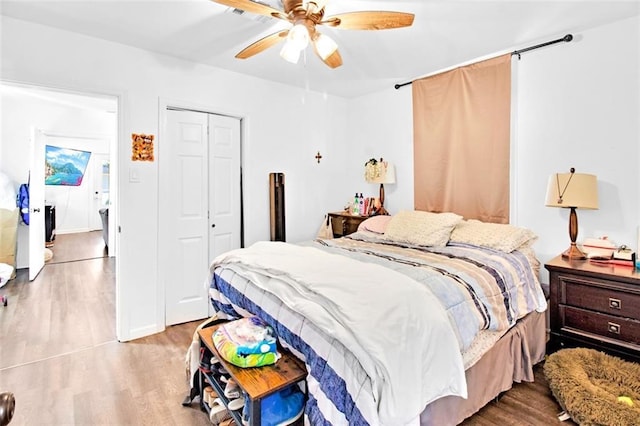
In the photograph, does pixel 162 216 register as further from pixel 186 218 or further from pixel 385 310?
pixel 385 310

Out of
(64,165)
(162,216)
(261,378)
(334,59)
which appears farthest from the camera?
(64,165)

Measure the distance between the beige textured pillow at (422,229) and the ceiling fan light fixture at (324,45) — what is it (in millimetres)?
1470

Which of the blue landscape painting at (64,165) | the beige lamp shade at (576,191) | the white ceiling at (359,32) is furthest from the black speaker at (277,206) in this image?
the blue landscape painting at (64,165)

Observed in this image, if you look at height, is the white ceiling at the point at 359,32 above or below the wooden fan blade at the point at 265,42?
above

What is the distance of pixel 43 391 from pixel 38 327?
123 cm

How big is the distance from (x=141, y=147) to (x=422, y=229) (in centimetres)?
246

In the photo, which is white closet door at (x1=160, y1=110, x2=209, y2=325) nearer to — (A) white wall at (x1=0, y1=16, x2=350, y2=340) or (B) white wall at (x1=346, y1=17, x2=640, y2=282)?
(A) white wall at (x1=0, y1=16, x2=350, y2=340)

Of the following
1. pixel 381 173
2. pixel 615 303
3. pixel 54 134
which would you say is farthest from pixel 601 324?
pixel 54 134

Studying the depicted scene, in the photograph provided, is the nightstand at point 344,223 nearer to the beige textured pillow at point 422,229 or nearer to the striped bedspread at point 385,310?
the beige textured pillow at point 422,229

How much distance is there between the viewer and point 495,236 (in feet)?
8.34

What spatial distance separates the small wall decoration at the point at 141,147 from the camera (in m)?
2.92

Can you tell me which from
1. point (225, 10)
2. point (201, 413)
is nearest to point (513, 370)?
point (201, 413)

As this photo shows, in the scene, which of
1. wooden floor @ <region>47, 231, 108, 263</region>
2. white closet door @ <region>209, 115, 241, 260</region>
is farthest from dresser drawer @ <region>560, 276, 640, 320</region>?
wooden floor @ <region>47, 231, 108, 263</region>

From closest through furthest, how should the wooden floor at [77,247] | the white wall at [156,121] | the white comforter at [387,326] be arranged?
the white comforter at [387,326], the white wall at [156,121], the wooden floor at [77,247]
